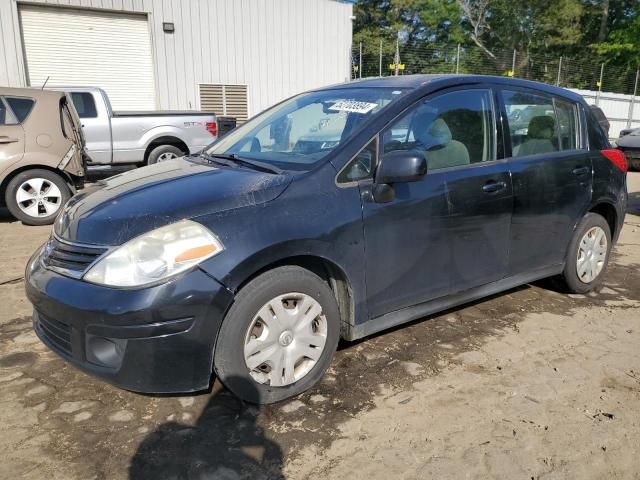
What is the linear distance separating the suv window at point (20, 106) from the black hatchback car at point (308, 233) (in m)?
4.47

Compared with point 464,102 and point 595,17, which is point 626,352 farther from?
point 595,17

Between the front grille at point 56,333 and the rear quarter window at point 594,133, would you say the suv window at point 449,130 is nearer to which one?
the rear quarter window at point 594,133

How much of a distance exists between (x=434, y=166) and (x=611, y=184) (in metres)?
1.97

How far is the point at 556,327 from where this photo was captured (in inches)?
150

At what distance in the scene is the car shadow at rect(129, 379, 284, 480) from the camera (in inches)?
88.9

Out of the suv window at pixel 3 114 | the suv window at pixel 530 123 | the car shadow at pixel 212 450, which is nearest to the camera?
the car shadow at pixel 212 450

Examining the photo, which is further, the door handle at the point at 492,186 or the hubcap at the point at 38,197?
the hubcap at the point at 38,197

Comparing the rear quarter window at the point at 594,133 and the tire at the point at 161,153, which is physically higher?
the rear quarter window at the point at 594,133

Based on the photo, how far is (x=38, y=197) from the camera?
23.0 ft

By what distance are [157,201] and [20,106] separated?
5512mm

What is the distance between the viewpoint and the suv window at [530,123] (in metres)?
3.67

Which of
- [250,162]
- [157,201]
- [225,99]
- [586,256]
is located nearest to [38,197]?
[250,162]

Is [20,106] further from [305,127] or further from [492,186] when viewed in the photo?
[492,186]

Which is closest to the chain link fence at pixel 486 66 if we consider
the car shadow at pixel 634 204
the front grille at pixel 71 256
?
the car shadow at pixel 634 204
